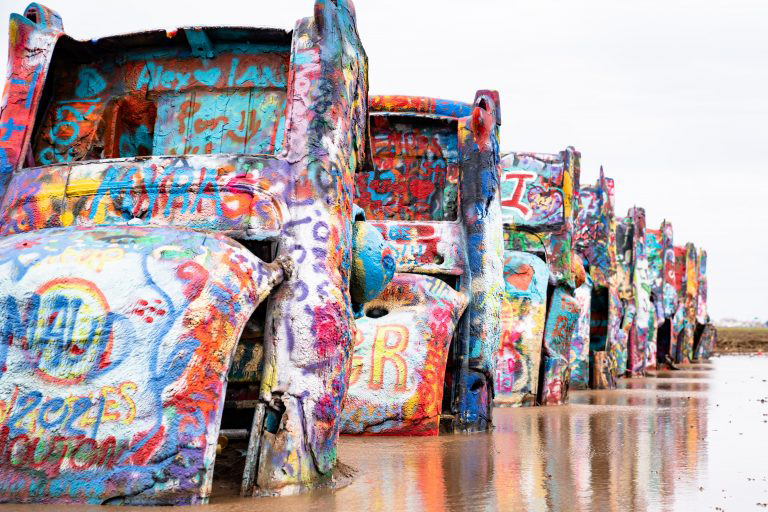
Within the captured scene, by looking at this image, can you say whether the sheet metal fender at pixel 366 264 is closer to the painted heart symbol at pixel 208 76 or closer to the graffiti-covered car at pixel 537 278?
the painted heart symbol at pixel 208 76

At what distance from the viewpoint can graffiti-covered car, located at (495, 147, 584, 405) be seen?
13148 millimetres

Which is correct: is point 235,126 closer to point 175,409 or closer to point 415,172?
point 175,409

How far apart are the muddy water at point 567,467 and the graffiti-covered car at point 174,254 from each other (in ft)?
1.12

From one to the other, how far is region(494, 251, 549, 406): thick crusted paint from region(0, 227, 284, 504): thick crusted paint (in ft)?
26.5

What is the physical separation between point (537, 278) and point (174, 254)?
8650mm

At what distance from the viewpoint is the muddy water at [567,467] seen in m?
5.62

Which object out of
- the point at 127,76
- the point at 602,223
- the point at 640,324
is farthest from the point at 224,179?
the point at 640,324

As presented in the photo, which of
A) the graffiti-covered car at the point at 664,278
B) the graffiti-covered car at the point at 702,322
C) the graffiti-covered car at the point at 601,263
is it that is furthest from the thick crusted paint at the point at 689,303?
the graffiti-covered car at the point at 601,263

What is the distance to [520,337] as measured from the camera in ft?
43.0

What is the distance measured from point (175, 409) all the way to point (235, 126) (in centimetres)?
281

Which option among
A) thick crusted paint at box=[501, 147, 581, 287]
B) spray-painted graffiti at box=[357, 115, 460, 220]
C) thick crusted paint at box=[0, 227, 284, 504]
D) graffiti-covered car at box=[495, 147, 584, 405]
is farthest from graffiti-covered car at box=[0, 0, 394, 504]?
thick crusted paint at box=[501, 147, 581, 287]

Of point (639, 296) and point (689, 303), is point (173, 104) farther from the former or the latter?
point (689, 303)

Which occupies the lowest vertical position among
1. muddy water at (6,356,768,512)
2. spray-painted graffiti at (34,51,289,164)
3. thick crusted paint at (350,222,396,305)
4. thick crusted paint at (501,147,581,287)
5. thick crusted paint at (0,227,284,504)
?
muddy water at (6,356,768,512)

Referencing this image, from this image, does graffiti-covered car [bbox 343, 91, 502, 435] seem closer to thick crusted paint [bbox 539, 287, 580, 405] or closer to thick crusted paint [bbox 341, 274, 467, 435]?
thick crusted paint [bbox 341, 274, 467, 435]
